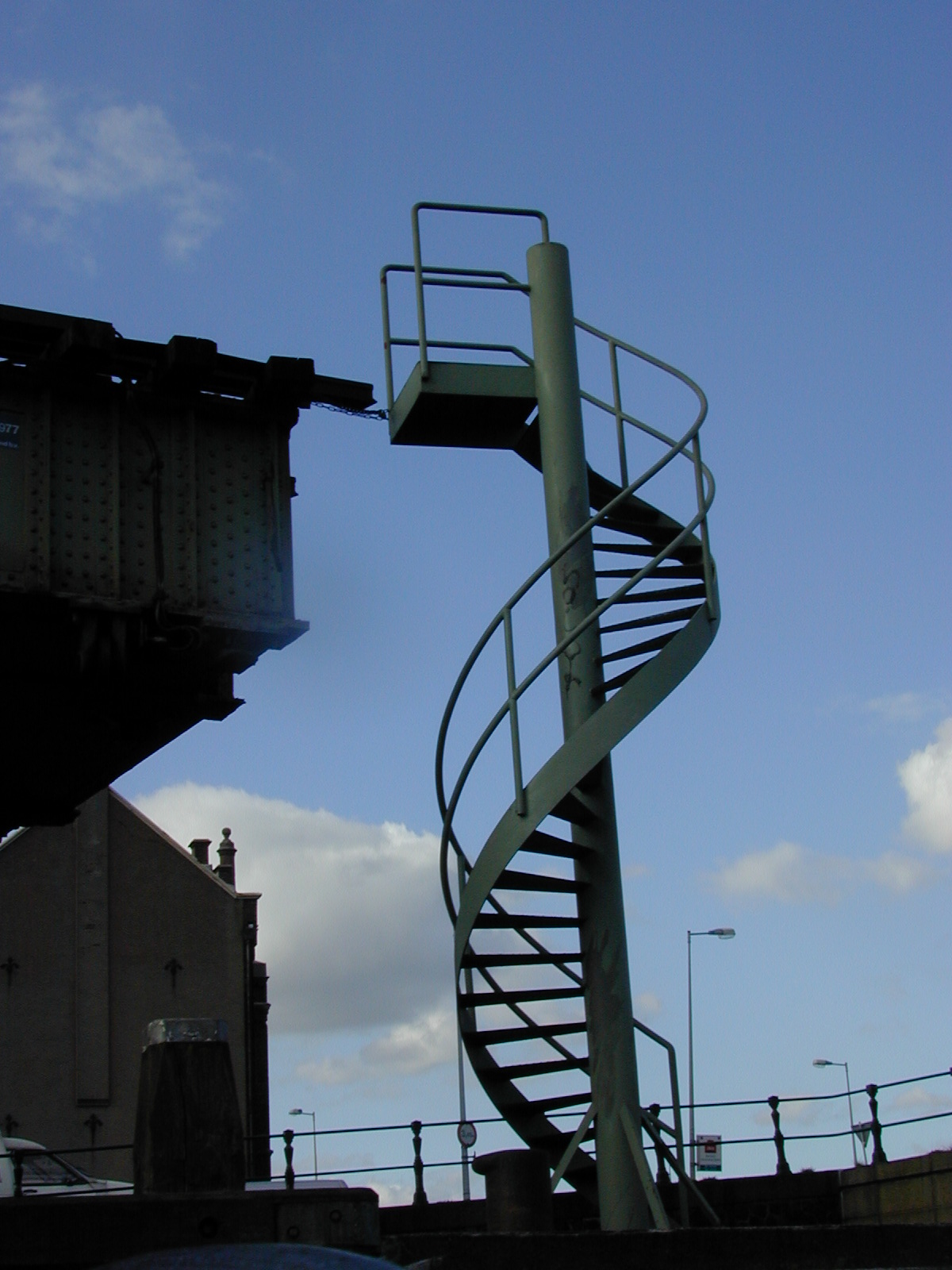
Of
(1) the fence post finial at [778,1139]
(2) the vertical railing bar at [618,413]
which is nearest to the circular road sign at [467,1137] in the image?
(1) the fence post finial at [778,1139]

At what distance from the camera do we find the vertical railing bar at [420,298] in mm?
13812

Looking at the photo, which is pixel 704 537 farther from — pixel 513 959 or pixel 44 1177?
pixel 44 1177

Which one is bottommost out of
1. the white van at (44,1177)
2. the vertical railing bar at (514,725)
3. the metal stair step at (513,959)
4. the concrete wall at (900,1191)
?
the concrete wall at (900,1191)

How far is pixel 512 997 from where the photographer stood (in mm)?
12250

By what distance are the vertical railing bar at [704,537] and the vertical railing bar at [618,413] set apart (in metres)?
0.97

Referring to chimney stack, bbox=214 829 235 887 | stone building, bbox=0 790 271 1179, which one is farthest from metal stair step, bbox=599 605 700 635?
chimney stack, bbox=214 829 235 887

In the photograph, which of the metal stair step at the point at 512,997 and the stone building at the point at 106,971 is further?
the stone building at the point at 106,971

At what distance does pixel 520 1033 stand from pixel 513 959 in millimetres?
580

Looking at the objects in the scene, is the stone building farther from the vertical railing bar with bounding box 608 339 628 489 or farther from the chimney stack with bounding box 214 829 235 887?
the vertical railing bar with bounding box 608 339 628 489

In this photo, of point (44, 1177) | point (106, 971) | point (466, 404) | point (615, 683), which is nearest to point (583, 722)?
point (615, 683)

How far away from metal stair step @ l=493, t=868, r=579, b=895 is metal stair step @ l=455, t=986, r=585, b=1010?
78cm

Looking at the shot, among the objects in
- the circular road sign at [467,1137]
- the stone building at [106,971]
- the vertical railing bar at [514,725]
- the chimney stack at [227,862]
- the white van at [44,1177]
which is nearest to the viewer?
the vertical railing bar at [514,725]

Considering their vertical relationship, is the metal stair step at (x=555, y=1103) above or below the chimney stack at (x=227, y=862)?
below

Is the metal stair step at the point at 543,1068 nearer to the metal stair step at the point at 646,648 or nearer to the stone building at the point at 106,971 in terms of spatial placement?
the metal stair step at the point at 646,648
